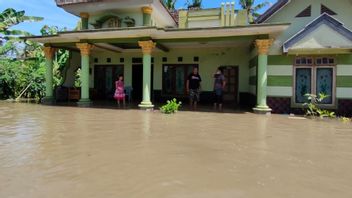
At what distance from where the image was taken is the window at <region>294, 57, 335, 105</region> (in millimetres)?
11102

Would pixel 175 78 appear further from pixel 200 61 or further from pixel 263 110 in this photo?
pixel 263 110

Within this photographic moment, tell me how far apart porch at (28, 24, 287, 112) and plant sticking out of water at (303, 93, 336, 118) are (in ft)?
5.17

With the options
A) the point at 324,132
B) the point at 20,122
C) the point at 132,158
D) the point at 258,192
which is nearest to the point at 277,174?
the point at 258,192

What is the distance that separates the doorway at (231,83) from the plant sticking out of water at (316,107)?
4.51m

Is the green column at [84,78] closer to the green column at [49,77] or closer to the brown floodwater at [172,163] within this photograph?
the green column at [49,77]

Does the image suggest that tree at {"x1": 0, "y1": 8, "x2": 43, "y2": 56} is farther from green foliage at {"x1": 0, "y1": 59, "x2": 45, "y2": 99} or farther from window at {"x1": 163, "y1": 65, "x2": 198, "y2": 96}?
window at {"x1": 163, "y1": 65, "x2": 198, "y2": 96}

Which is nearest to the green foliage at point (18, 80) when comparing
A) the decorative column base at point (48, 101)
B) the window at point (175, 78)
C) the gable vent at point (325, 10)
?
the decorative column base at point (48, 101)

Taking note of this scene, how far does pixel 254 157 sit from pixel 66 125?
5.00m

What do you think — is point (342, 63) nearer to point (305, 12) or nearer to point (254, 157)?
point (305, 12)

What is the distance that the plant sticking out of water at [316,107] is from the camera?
10.8 metres

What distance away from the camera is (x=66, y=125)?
7.73 metres

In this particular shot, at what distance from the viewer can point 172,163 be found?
14.1ft

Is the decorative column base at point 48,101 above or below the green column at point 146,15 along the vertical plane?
below

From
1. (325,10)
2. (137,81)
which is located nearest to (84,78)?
(137,81)
